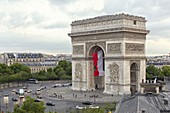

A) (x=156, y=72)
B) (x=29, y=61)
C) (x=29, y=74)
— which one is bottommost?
(x=29, y=74)

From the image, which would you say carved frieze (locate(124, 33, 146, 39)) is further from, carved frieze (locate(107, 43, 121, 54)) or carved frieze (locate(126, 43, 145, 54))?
carved frieze (locate(107, 43, 121, 54))

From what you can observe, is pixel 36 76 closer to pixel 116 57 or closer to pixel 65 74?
pixel 65 74

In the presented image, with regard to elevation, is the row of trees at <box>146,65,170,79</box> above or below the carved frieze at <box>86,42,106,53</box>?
below

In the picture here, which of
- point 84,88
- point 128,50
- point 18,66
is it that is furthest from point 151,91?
point 18,66

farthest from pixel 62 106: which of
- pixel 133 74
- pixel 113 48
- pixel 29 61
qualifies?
pixel 29 61

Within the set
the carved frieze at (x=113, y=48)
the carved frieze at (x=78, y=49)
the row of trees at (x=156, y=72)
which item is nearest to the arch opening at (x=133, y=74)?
the carved frieze at (x=113, y=48)

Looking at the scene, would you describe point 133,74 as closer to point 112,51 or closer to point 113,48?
point 112,51

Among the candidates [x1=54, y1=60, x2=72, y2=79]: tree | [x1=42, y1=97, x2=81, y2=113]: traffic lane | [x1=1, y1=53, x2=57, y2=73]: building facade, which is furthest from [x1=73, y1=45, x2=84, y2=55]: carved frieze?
[x1=1, y1=53, x2=57, y2=73]: building facade
